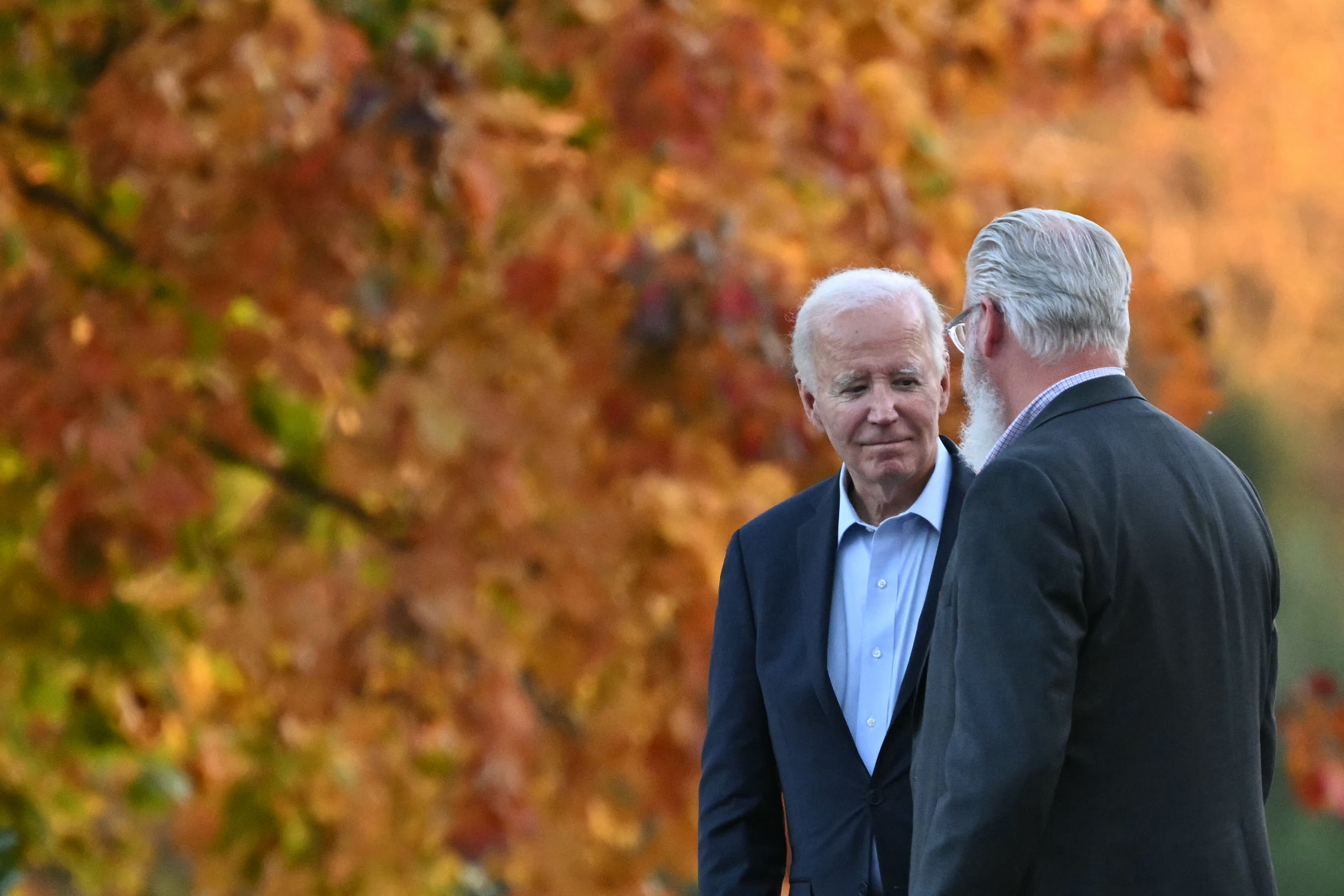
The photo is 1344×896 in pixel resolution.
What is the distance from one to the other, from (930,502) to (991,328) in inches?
12.9

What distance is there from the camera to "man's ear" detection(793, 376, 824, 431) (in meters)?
2.25

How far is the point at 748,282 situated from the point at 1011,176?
1.12 m

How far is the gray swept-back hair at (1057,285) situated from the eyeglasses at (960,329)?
0.13ft

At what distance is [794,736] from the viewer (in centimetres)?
212

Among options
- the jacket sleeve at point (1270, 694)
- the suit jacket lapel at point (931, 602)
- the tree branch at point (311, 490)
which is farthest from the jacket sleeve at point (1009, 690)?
the tree branch at point (311, 490)

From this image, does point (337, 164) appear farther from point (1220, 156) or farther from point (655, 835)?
point (1220, 156)

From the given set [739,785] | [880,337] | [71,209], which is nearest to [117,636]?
[71,209]

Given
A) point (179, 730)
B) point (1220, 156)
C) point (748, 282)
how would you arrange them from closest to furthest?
Result: point (748, 282) < point (179, 730) < point (1220, 156)

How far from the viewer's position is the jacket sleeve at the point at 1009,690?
1672mm

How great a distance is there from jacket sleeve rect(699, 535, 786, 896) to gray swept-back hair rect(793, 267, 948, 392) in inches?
14.5

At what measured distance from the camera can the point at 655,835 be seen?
14.1 ft

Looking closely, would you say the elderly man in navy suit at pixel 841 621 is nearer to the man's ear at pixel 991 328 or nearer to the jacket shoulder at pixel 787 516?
the jacket shoulder at pixel 787 516

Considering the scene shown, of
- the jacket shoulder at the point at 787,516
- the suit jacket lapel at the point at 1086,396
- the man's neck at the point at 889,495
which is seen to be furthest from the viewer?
the jacket shoulder at the point at 787,516

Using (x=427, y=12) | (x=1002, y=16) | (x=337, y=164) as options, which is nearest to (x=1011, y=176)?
(x=1002, y=16)
